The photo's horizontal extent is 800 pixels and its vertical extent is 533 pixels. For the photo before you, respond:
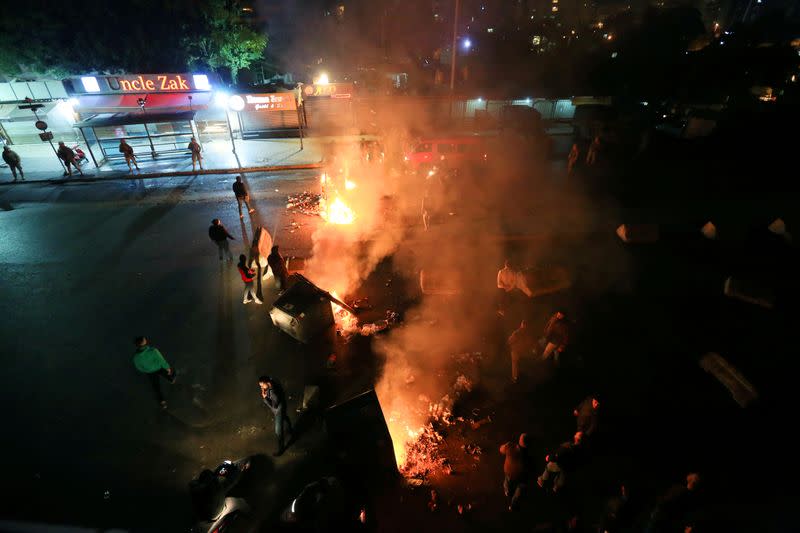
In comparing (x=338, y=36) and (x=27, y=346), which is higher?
(x=338, y=36)

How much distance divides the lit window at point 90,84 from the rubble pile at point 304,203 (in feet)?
42.2

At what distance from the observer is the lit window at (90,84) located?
669 inches

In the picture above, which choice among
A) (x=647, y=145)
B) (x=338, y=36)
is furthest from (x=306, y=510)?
(x=338, y=36)

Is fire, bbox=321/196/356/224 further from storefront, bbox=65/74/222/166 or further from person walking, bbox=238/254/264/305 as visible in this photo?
storefront, bbox=65/74/222/166

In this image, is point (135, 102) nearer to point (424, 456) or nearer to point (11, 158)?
point (11, 158)

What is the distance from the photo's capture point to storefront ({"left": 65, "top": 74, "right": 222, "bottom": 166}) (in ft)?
55.6

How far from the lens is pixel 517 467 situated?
170 inches

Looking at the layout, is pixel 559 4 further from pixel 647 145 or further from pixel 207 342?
pixel 207 342

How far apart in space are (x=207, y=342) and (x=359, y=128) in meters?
17.3

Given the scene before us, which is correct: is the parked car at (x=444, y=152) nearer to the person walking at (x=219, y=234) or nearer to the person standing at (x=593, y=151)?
the person standing at (x=593, y=151)

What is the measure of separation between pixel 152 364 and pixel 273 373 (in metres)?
1.88

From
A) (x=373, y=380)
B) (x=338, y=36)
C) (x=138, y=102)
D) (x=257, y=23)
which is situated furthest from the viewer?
(x=338, y=36)

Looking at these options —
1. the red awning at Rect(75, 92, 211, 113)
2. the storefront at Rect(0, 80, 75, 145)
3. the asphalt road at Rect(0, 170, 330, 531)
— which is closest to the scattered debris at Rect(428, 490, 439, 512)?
the asphalt road at Rect(0, 170, 330, 531)

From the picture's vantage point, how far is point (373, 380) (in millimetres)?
6289
